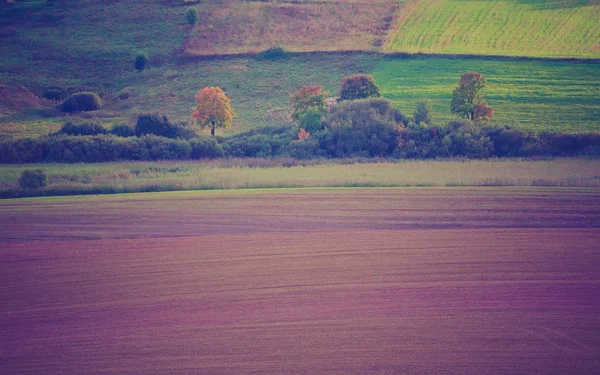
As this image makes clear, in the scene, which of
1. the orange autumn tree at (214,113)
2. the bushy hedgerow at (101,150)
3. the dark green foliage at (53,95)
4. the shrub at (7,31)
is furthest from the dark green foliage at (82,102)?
the bushy hedgerow at (101,150)

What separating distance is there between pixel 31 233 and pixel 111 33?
5259 cm

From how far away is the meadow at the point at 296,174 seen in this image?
2844cm

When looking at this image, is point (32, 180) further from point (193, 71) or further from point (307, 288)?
point (193, 71)

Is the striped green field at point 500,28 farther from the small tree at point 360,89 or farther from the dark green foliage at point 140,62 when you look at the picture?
the dark green foliage at point 140,62

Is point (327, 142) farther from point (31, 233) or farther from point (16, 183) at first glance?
point (31, 233)

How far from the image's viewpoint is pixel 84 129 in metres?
44.8

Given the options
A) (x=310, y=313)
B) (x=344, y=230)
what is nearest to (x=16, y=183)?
(x=344, y=230)

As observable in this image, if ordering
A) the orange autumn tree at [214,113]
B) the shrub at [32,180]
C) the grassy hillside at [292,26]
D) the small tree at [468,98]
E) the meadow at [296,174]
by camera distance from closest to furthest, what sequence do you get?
the meadow at [296,174], the shrub at [32,180], the small tree at [468,98], the orange autumn tree at [214,113], the grassy hillside at [292,26]

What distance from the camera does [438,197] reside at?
25.2 metres

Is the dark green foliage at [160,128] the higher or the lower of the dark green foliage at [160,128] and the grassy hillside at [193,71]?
the lower

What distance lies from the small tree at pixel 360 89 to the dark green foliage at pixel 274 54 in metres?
13.4

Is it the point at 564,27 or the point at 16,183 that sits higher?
the point at 564,27

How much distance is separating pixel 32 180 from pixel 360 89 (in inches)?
1059

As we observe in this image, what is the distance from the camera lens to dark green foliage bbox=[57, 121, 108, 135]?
44.6 m
